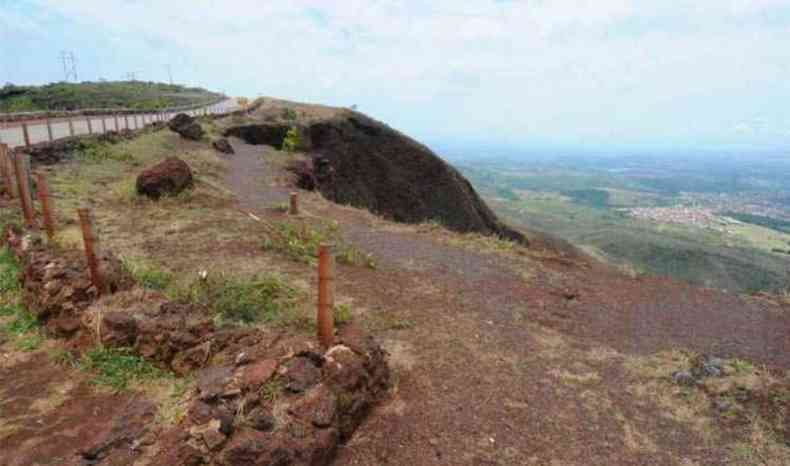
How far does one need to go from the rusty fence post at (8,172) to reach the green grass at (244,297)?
7.46 metres

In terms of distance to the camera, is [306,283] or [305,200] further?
[305,200]

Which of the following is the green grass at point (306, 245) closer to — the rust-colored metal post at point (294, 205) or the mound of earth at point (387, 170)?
the rust-colored metal post at point (294, 205)

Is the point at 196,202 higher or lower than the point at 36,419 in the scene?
higher

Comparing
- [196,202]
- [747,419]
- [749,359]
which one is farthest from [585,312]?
[196,202]

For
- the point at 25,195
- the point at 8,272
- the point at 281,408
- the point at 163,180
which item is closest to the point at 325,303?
the point at 281,408

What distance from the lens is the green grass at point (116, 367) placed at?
5598 millimetres

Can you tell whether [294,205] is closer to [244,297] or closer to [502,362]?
[244,297]

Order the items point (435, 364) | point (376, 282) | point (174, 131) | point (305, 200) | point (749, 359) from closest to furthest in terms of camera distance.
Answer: point (435, 364)
point (749, 359)
point (376, 282)
point (305, 200)
point (174, 131)

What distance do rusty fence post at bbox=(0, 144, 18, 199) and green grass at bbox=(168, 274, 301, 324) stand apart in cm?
746

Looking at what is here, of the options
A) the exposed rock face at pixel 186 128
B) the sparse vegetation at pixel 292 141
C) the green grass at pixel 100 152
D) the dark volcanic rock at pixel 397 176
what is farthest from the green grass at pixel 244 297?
the dark volcanic rock at pixel 397 176

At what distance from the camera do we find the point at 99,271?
693cm

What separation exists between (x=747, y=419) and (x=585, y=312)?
3.52 m

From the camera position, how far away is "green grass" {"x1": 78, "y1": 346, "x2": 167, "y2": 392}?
5.60 metres

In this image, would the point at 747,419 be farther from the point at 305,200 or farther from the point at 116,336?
the point at 305,200
